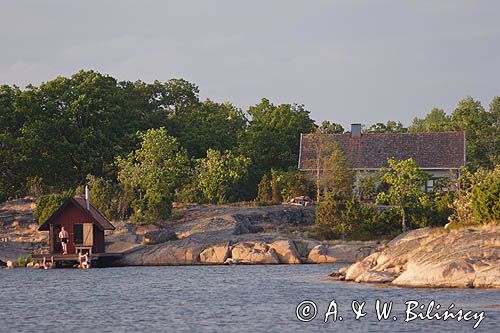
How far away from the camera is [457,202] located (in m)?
55.6

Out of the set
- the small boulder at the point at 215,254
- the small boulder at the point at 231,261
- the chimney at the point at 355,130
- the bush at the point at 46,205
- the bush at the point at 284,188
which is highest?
the chimney at the point at 355,130

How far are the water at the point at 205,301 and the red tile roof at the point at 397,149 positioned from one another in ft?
90.3

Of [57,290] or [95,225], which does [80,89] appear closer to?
[95,225]

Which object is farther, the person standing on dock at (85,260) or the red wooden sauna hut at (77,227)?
the red wooden sauna hut at (77,227)

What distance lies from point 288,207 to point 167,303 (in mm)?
30546

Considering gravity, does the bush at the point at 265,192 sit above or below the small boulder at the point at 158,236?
above

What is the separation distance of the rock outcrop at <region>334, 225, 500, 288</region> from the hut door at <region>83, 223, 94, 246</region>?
19.8 m

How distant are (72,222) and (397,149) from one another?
3223cm

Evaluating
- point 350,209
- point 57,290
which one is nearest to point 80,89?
point 350,209

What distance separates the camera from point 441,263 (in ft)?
128

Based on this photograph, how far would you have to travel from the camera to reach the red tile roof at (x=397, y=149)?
79.9m

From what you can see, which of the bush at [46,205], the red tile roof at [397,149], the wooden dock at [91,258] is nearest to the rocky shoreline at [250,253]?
the wooden dock at [91,258]

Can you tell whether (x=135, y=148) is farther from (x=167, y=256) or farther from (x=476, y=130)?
(x=476, y=130)

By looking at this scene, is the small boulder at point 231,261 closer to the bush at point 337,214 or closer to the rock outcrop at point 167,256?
the rock outcrop at point 167,256
